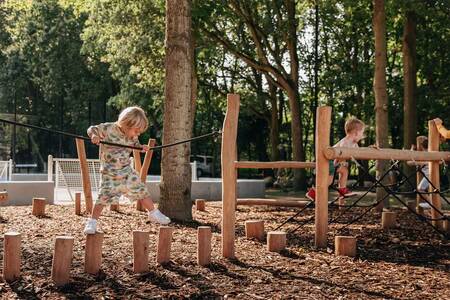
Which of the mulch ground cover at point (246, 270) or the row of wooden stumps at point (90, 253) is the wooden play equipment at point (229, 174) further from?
the row of wooden stumps at point (90, 253)

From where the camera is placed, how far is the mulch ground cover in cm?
430

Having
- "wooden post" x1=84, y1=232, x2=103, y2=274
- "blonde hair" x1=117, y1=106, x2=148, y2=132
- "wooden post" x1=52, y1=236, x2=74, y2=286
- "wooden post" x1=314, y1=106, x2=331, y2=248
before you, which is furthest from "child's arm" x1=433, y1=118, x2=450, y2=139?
"wooden post" x1=52, y1=236, x2=74, y2=286

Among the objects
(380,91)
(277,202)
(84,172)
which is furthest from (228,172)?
(380,91)

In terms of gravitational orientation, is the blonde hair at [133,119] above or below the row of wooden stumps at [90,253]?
above

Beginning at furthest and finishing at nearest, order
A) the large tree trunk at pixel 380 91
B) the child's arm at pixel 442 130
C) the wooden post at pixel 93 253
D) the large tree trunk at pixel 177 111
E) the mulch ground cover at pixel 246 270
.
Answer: the large tree trunk at pixel 380 91 → the large tree trunk at pixel 177 111 → the child's arm at pixel 442 130 → the wooden post at pixel 93 253 → the mulch ground cover at pixel 246 270

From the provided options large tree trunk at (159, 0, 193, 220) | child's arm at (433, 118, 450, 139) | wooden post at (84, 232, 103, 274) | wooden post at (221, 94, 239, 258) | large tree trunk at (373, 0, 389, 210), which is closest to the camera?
wooden post at (84, 232, 103, 274)

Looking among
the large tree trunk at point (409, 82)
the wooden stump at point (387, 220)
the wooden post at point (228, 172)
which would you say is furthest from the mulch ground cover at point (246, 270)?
the large tree trunk at point (409, 82)

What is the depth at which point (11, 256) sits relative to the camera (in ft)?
14.4

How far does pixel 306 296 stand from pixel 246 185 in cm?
1120

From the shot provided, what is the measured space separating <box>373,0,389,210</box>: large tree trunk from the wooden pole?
4.14 m

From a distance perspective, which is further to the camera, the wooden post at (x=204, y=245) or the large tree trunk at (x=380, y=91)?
the large tree trunk at (x=380, y=91)

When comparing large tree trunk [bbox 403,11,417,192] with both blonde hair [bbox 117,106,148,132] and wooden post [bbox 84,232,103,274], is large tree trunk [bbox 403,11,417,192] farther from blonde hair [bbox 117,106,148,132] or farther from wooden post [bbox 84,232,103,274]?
wooden post [bbox 84,232,103,274]

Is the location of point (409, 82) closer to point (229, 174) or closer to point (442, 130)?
point (442, 130)

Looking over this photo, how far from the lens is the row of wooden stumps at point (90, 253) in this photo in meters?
4.33
